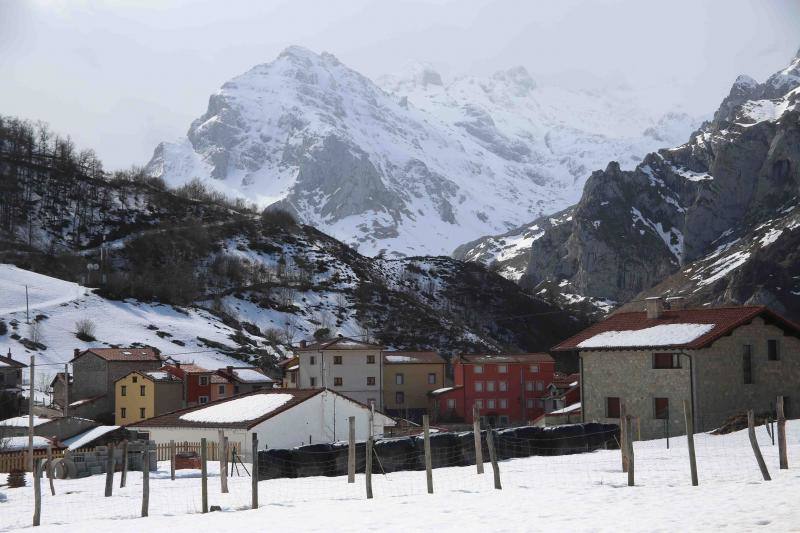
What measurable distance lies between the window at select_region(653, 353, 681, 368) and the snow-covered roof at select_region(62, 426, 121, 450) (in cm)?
4781

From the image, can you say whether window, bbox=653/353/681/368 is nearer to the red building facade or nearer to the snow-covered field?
the snow-covered field

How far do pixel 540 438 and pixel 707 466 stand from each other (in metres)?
11.6

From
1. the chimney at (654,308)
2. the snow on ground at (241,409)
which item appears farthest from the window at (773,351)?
the snow on ground at (241,409)

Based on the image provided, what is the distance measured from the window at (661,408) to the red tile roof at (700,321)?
313cm

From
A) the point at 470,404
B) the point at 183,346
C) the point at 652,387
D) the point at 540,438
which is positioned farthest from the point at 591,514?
the point at 183,346

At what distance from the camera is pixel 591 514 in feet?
70.4

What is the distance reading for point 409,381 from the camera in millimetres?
111438

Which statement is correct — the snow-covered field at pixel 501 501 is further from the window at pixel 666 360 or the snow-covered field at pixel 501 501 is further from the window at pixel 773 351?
the window at pixel 773 351

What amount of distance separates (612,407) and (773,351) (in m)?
10.0

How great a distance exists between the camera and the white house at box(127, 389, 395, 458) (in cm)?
5619

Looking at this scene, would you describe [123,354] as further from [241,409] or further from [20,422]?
[241,409]

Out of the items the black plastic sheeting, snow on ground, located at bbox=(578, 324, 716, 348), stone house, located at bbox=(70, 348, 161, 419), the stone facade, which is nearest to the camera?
the black plastic sheeting

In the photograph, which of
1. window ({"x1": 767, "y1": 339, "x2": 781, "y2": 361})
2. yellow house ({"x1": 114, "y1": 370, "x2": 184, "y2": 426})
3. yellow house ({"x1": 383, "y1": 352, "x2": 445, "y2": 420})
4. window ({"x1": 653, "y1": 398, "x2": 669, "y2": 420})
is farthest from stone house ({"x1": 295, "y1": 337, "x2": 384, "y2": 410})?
window ({"x1": 767, "y1": 339, "x2": 781, "y2": 361})

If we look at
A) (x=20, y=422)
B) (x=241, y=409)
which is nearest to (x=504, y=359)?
(x=20, y=422)
